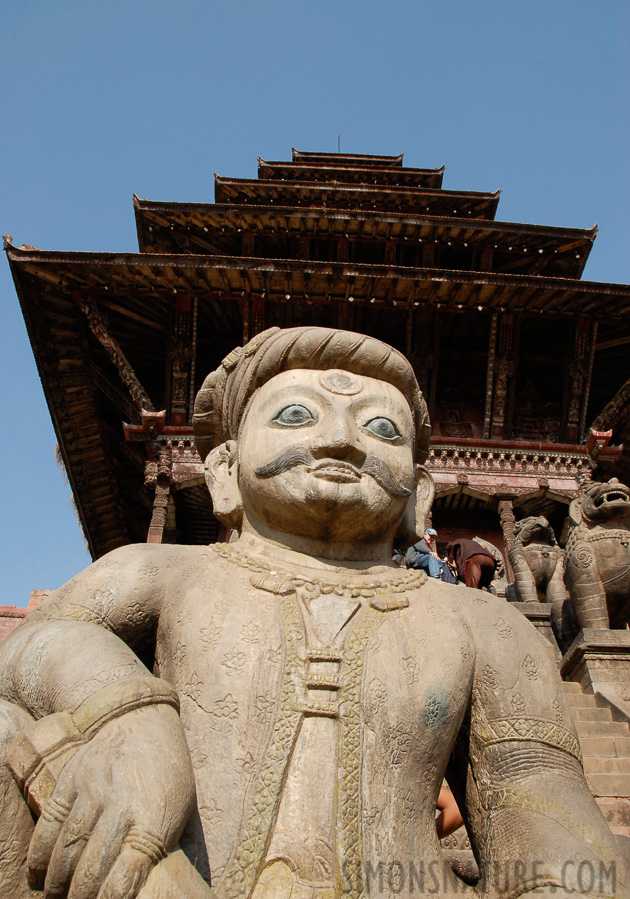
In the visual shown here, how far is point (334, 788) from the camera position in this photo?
1.98 metres

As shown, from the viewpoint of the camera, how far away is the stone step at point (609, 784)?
434cm

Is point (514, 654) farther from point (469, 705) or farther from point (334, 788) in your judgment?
point (334, 788)

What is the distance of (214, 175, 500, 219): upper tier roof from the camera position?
18.8m

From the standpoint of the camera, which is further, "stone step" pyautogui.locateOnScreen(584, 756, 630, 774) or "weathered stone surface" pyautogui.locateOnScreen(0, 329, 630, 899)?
"stone step" pyautogui.locateOnScreen(584, 756, 630, 774)

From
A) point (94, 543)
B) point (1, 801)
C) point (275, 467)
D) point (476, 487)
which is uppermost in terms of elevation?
point (275, 467)

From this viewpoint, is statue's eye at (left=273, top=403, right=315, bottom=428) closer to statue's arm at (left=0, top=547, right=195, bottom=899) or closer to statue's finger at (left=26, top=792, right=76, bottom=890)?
statue's arm at (left=0, top=547, right=195, bottom=899)

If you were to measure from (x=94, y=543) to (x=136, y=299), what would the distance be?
19.6 feet

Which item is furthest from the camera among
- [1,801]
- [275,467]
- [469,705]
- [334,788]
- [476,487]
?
[476,487]

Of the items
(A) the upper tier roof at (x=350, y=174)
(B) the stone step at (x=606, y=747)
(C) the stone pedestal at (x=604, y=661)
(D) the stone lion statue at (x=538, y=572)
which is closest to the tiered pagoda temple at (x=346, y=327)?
(A) the upper tier roof at (x=350, y=174)

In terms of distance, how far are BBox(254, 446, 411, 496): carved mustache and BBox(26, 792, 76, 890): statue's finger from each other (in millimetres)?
1165

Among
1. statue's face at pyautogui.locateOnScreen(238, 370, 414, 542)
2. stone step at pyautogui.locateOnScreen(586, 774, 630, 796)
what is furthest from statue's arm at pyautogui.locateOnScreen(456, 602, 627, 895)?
stone step at pyautogui.locateOnScreen(586, 774, 630, 796)

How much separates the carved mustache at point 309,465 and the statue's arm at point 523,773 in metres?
0.50

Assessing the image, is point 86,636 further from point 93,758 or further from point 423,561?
point 423,561

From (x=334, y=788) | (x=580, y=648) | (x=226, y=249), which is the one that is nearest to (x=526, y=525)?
(x=580, y=648)
